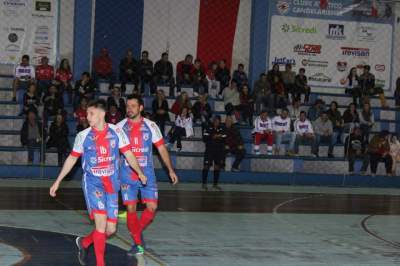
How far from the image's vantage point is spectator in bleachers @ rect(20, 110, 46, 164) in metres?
22.3

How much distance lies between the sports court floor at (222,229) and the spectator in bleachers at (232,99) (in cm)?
580

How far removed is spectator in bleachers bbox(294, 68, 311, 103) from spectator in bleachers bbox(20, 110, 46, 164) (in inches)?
374

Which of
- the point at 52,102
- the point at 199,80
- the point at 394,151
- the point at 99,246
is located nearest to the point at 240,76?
the point at 199,80

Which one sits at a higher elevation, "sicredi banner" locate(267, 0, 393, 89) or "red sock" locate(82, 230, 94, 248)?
"sicredi banner" locate(267, 0, 393, 89)

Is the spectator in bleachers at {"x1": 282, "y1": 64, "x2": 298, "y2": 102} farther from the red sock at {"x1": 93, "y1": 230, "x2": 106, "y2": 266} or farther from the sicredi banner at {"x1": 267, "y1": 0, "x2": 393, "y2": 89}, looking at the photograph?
the red sock at {"x1": 93, "y1": 230, "x2": 106, "y2": 266}

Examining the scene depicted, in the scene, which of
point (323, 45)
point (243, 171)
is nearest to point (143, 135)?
point (243, 171)

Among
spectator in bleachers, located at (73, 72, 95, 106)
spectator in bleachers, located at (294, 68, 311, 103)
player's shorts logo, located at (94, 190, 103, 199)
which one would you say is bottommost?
player's shorts logo, located at (94, 190, 103, 199)

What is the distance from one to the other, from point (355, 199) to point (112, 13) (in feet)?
38.6

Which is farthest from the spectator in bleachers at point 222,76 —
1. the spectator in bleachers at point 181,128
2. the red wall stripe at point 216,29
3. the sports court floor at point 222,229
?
the sports court floor at point 222,229

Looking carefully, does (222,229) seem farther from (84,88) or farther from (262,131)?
(84,88)

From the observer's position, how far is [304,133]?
1008 inches

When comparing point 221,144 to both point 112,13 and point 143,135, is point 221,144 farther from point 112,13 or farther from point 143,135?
point 143,135

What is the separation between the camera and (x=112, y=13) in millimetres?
27906

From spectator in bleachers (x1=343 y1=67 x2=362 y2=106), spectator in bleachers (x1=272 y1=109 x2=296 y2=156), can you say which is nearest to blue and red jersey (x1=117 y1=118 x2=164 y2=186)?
spectator in bleachers (x1=272 y1=109 x2=296 y2=156)
